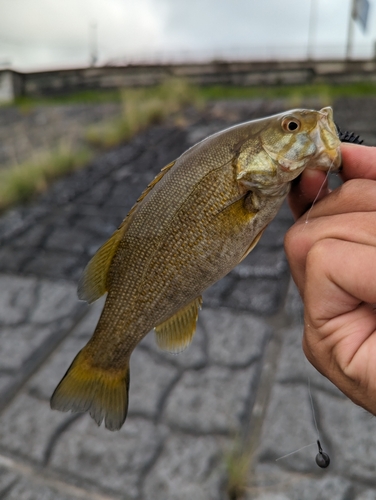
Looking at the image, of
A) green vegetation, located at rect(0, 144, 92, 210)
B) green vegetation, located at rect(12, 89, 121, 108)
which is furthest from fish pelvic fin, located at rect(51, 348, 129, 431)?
green vegetation, located at rect(12, 89, 121, 108)

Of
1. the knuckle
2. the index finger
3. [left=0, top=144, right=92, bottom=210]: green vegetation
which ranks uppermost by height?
the index finger

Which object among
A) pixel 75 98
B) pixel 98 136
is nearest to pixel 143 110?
pixel 98 136

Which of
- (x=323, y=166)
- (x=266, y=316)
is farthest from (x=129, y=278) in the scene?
(x=266, y=316)

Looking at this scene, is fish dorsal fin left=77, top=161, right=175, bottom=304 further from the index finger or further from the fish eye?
the index finger

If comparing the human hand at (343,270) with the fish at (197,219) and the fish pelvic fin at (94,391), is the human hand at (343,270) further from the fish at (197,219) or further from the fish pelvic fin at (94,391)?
the fish pelvic fin at (94,391)

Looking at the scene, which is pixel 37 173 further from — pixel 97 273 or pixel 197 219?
pixel 197 219

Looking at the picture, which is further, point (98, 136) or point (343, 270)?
point (98, 136)
